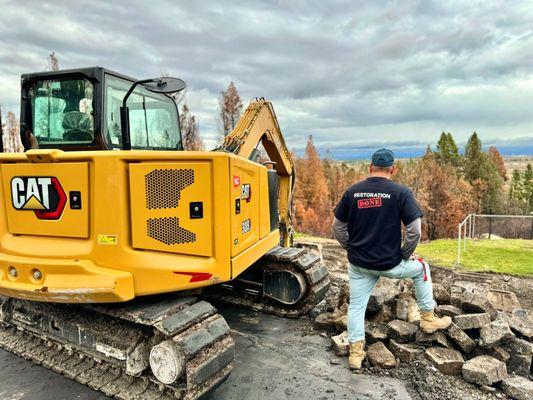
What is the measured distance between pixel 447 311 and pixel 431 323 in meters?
0.56

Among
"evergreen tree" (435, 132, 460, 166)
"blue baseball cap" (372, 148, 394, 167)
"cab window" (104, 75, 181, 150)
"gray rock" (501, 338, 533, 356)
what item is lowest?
"gray rock" (501, 338, 533, 356)

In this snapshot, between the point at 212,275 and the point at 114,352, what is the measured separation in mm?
1070

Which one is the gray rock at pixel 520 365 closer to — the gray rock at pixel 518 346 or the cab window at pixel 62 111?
the gray rock at pixel 518 346

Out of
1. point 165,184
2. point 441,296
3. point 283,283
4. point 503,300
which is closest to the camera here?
point 165,184

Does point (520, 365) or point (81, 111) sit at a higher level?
point (81, 111)

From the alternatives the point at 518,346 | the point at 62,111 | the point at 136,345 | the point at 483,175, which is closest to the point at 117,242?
the point at 136,345

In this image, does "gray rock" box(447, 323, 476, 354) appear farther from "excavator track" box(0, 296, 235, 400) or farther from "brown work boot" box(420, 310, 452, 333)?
"excavator track" box(0, 296, 235, 400)

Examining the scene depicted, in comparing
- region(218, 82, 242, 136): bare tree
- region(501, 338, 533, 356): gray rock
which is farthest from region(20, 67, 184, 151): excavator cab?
region(218, 82, 242, 136): bare tree

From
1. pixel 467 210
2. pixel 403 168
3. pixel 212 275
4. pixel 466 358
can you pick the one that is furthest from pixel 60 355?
pixel 403 168

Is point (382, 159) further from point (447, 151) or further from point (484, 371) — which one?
point (447, 151)

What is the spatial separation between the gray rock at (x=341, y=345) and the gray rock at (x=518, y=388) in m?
1.45

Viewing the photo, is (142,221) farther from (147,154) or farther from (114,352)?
(114,352)

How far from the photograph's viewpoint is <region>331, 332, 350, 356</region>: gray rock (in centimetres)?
440

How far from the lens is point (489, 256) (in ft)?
40.0
